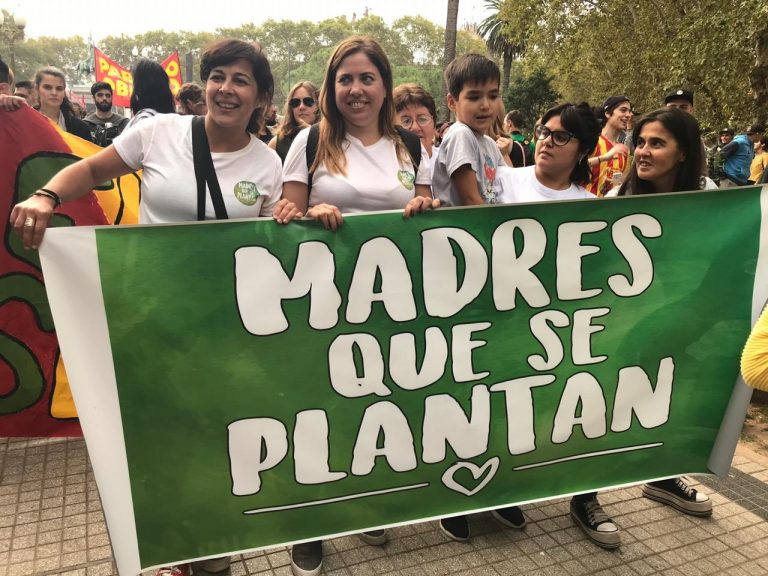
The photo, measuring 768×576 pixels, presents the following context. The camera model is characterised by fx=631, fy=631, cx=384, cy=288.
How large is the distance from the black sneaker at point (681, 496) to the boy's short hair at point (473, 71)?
197 centimetres

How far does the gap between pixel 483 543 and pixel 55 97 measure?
4.63 m

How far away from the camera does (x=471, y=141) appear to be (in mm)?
2674

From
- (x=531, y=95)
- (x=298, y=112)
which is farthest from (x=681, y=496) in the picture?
(x=531, y=95)

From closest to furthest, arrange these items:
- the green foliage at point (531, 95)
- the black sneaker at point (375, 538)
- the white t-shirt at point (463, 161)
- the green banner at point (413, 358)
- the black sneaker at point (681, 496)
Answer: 1. the green banner at point (413, 358)
2. the black sneaker at point (375, 538)
3. the white t-shirt at point (463, 161)
4. the black sneaker at point (681, 496)
5. the green foliage at point (531, 95)

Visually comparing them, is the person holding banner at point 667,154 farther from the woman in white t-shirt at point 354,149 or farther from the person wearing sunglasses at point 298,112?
the person wearing sunglasses at point 298,112

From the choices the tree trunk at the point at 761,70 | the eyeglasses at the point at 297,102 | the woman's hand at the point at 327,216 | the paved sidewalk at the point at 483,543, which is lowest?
the paved sidewalk at the point at 483,543

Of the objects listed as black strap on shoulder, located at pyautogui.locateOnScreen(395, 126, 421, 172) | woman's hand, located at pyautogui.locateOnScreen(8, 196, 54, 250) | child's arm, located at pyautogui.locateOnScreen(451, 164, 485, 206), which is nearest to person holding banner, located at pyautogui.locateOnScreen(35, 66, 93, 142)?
woman's hand, located at pyautogui.locateOnScreen(8, 196, 54, 250)

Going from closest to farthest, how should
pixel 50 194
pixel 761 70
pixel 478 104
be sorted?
pixel 50 194
pixel 478 104
pixel 761 70

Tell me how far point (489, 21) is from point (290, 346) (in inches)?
2029

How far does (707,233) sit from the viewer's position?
240cm

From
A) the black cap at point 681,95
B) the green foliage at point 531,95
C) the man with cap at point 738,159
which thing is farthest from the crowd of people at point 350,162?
the green foliage at point 531,95

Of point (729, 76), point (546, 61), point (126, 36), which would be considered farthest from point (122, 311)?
point (126, 36)

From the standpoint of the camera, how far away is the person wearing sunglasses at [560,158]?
2574mm

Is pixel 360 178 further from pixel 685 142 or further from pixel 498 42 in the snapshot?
pixel 498 42
